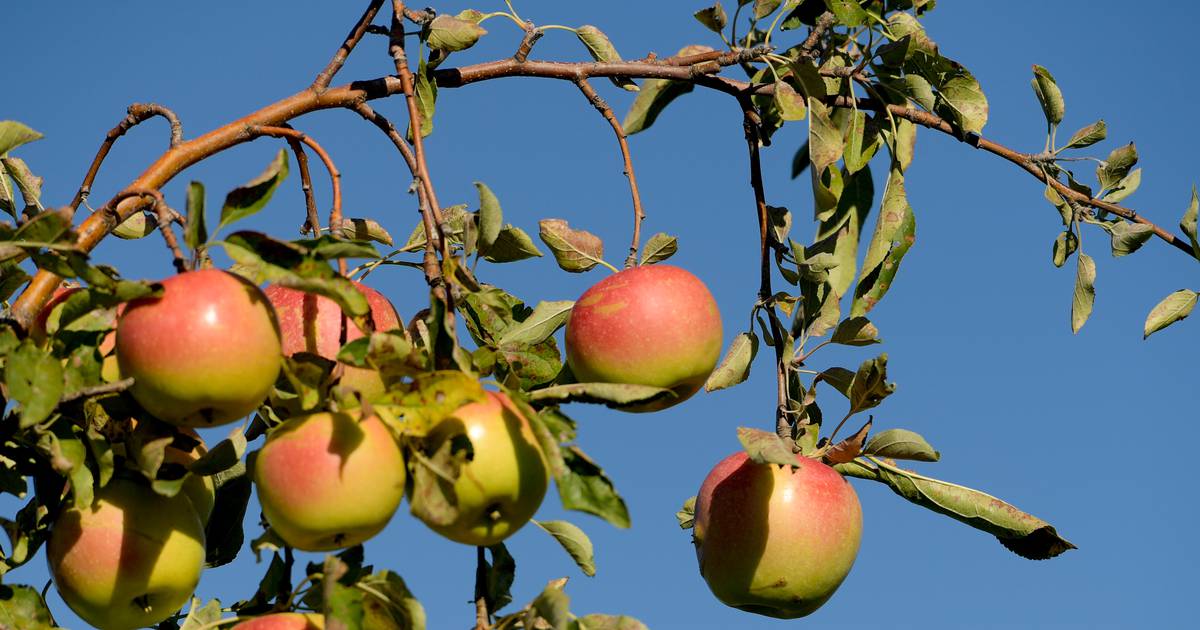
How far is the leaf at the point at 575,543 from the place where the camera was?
81.4 inches

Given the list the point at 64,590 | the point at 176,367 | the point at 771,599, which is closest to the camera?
the point at 176,367

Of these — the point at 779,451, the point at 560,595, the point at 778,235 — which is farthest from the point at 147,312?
the point at 778,235

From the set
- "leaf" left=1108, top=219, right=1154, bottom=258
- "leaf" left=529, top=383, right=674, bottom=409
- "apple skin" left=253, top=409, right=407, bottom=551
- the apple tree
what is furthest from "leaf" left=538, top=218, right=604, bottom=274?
"leaf" left=1108, top=219, right=1154, bottom=258

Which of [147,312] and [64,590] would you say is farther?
[64,590]

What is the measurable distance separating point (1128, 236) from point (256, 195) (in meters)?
1.71

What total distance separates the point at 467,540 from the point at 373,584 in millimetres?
147

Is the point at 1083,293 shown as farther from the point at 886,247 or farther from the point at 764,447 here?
the point at 764,447

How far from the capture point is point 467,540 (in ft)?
5.25

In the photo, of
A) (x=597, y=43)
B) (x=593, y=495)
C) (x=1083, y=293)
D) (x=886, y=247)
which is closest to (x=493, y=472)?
(x=593, y=495)

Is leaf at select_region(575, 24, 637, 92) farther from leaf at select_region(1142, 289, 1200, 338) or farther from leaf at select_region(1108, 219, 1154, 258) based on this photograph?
leaf at select_region(1142, 289, 1200, 338)

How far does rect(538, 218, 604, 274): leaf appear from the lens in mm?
2357

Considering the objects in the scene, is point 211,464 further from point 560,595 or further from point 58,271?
point 560,595

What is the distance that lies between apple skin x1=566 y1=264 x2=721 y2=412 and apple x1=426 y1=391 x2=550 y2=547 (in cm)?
53

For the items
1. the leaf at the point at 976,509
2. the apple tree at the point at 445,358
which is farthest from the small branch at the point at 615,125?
the leaf at the point at 976,509
